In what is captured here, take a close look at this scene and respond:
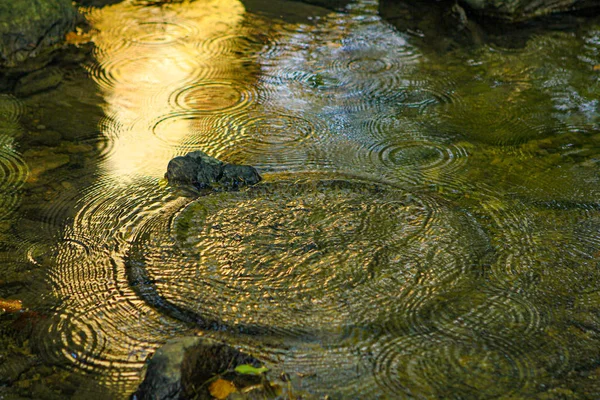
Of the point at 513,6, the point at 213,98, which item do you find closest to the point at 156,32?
the point at 213,98

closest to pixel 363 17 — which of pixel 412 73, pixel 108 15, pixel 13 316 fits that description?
pixel 412 73

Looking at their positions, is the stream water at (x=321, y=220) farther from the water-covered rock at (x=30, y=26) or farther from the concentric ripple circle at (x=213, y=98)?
the water-covered rock at (x=30, y=26)

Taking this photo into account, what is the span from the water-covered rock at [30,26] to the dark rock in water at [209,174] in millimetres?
2629

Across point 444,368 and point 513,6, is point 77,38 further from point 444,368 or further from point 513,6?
point 444,368

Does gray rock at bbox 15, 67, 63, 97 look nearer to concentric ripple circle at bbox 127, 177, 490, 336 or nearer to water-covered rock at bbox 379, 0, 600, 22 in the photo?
concentric ripple circle at bbox 127, 177, 490, 336

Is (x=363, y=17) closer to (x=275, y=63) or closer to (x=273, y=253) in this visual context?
(x=275, y=63)

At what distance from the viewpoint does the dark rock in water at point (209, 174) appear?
386cm

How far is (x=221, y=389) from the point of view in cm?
250

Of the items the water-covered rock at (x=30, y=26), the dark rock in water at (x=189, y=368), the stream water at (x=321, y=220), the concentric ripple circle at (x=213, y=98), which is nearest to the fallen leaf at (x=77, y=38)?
the water-covered rock at (x=30, y=26)

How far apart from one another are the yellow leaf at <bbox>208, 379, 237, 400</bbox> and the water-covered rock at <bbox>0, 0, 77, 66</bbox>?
420 centimetres

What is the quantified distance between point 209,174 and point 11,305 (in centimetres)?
138

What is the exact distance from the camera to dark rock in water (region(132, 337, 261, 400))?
2.38m

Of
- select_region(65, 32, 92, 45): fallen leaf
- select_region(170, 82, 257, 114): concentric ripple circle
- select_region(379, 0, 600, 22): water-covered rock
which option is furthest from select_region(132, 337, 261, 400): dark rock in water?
select_region(379, 0, 600, 22): water-covered rock

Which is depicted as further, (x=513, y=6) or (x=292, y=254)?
(x=513, y=6)
